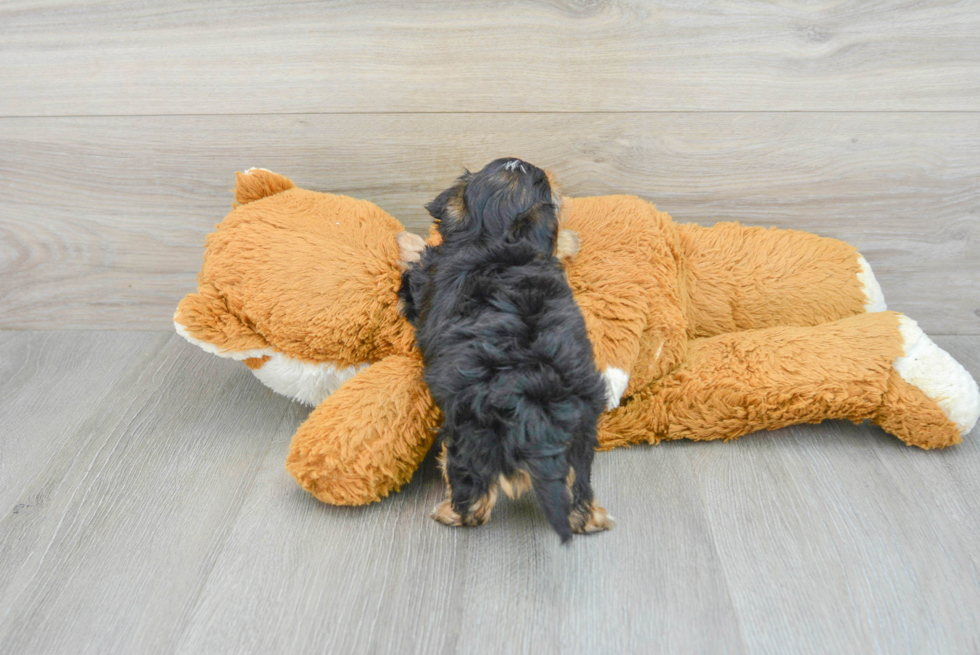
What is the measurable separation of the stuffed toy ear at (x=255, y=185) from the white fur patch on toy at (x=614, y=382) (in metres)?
0.69

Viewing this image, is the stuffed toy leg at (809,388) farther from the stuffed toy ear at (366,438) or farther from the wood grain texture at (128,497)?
the wood grain texture at (128,497)

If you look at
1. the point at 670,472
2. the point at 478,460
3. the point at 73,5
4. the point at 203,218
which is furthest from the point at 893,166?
the point at 73,5

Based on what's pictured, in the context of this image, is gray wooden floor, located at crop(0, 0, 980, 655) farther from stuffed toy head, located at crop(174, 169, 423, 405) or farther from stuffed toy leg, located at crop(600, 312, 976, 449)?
stuffed toy head, located at crop(174, 169, 423, 405)

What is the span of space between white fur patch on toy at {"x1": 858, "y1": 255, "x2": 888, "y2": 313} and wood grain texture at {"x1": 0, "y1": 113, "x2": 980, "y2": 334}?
6.0 inches

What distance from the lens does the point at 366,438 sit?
3.32 ft

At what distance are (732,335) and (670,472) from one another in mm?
280

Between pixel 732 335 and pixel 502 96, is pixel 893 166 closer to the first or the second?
pixel 732 335

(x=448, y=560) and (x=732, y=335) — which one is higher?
(x=732, y=335)

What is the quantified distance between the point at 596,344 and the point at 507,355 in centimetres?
21

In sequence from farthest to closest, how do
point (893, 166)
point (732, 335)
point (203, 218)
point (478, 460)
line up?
point (203, 218)
point (893, 166)
point (732, 335)
point (478, 460)

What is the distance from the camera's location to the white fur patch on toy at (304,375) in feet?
3.74

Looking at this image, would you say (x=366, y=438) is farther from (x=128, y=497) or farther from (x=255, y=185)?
(x=255, y=185)

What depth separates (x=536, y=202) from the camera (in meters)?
1.02

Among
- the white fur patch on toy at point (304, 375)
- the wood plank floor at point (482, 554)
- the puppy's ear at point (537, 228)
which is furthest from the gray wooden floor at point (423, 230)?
the puppy's ear at point (537, 228)
